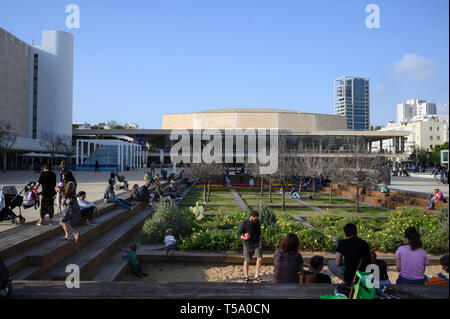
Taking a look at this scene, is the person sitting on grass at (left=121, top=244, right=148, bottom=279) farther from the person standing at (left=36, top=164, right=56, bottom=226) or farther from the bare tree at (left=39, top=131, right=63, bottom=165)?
the bare tree at (left=39, top=131, right=63, bottom=165)

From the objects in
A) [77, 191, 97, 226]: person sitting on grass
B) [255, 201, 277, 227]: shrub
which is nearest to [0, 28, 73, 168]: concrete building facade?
[77, 191, 97, 226]: person sitting on grass

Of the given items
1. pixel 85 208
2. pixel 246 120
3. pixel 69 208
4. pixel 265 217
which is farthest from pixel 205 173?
pixel 246 120

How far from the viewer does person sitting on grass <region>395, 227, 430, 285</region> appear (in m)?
4.12

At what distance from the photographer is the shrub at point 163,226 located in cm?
806

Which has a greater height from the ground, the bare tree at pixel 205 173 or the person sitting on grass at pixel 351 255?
the bare tree at pixel 205 173

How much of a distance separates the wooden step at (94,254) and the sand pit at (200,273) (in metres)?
0.61

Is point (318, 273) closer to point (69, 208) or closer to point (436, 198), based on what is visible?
point (69, 208)

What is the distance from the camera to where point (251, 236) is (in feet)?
19.1

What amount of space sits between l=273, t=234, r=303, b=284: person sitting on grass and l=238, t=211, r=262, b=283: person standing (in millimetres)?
1314

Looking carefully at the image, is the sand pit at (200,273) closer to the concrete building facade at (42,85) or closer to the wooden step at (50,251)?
the wooden step at (50,251)

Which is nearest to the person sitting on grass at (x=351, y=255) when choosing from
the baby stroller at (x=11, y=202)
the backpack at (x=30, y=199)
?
the baby stroller at (x=11, y=202)
